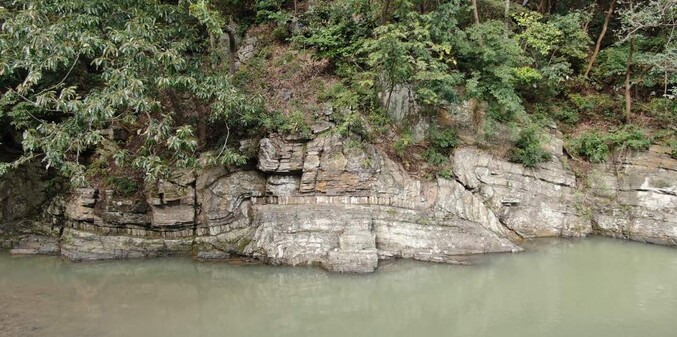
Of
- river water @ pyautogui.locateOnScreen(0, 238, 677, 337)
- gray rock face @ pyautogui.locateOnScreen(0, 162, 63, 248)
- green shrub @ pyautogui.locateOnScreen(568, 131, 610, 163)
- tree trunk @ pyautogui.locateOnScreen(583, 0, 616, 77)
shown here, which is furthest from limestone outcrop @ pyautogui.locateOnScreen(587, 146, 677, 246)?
gray rock face @ pyautogui.locateOnScreen(0, 162, 63, 248)

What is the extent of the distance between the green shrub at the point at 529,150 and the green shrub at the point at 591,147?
1.15 metres

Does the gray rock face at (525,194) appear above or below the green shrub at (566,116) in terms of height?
below

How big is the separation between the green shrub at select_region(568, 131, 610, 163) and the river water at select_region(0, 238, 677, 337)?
2.53 m

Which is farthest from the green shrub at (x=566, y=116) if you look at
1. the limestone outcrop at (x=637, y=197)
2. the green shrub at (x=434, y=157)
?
the green shrub at (x=434, y=157)

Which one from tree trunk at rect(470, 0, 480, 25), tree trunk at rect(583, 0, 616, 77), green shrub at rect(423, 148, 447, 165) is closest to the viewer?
green shrub at rect(423, 148, 447, 165)

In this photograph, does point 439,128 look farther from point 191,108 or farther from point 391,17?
point 191,108

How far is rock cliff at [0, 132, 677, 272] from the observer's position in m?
8.76

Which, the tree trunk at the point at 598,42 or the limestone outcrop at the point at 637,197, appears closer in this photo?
the limestone outcrop at the point at 637,197

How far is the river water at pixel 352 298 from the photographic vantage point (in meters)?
6.09

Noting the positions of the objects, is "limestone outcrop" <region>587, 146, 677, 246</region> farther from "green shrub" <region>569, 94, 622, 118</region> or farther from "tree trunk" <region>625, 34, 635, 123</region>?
"green shrub" <region>569, 94, 622, 118</region>

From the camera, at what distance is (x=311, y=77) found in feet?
36.9

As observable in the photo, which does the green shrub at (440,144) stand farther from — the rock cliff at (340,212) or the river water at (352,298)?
the river water at (352,298)

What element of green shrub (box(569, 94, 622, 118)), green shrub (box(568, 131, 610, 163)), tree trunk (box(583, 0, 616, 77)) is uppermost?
tree trunk (box(583, 0, 616, 77))

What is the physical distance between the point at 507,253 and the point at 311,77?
623 centimetres
